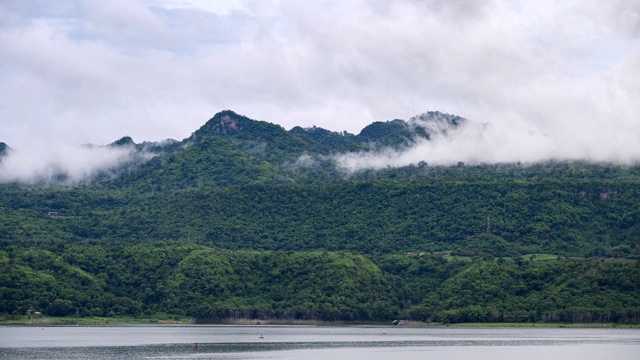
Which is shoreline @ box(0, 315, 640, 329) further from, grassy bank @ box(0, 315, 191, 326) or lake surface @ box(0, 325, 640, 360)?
lake surface @ box(0, 325, 640, 360)

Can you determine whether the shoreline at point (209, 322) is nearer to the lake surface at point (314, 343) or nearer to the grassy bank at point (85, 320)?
the grassy bank at point (85, 320)

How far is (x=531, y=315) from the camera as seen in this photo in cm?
16062

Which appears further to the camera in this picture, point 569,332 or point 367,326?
point 367,326

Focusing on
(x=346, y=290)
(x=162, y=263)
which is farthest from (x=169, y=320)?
(x=346, y=290)

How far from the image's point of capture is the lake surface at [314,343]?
106 meters

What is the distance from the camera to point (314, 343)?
126 m

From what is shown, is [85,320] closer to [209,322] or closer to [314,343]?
[209,322]

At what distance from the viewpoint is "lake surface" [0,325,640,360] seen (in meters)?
106

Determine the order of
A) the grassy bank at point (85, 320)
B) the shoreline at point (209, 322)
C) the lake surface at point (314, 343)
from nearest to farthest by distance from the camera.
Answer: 1. the lake surface at point (314, 343)
2. the shoreline at point (209, 322)
3. the grassy bank at point (85, 320)

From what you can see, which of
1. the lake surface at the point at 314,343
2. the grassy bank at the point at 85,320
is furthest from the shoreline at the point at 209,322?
the lake surface at the point at 314,343

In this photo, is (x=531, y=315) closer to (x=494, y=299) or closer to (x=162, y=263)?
Result: (x=494, y=299)

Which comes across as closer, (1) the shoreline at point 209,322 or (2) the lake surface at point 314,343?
(2) the lake surface at point 314,343

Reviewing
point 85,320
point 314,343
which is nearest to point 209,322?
point 85,320

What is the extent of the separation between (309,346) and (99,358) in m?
29.3
